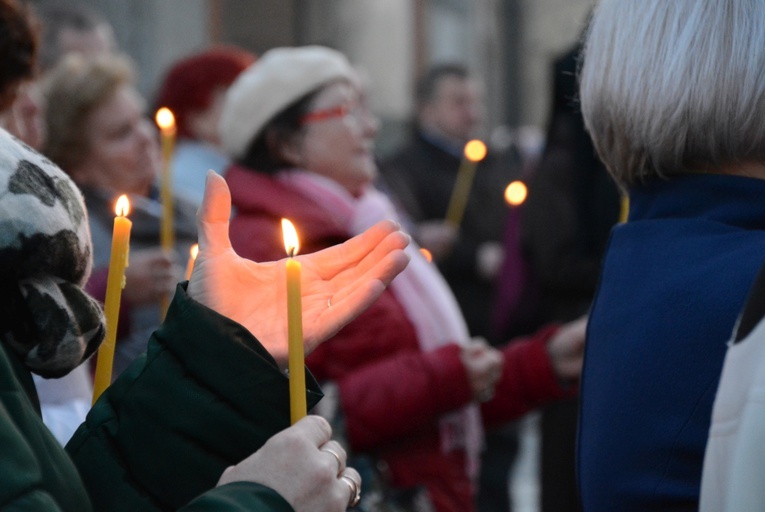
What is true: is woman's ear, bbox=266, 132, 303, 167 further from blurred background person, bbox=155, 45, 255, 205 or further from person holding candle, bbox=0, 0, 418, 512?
person holding candle, bbox=0, 0, 418, 512

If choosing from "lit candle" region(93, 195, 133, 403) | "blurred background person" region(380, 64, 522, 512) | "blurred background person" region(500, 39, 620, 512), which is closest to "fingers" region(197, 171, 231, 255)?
"lit candle" region(93, 195, 133, 403)

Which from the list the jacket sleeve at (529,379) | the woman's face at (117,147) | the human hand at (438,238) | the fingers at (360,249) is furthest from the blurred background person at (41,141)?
the human hand at (438,238)

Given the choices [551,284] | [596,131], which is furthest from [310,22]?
[596,131]

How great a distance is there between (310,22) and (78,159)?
6.20 meters

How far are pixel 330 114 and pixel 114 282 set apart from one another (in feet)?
6.80

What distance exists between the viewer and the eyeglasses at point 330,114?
3.79 m

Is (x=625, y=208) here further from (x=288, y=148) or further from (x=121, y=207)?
(x=121, y=207)

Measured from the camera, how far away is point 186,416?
1.70 m

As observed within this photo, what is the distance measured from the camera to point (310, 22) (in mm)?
10141

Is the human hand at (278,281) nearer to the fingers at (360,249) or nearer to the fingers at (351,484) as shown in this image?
the fingers at (360,249)

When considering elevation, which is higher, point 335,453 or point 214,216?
point 214,216

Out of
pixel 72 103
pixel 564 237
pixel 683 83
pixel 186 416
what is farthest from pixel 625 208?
pixel 72 103

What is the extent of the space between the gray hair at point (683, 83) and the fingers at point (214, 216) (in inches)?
25.4

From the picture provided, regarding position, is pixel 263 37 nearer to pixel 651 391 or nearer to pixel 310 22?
pixel 310 22
